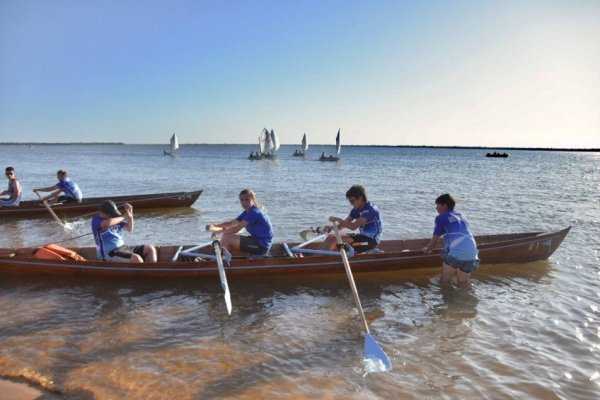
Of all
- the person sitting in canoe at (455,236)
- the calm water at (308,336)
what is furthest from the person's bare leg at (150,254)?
the person sitting in canoe at (455,236)

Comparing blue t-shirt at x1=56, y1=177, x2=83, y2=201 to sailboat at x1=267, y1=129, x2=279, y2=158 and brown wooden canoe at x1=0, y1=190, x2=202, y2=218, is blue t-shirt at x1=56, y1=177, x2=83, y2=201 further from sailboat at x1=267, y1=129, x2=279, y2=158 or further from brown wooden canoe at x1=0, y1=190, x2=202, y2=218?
sailboat at x1=267, y1=129, x2=279, y2=158

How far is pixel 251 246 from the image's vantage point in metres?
8.73

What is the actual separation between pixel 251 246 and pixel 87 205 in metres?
11.9

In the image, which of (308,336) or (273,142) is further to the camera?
(273,142)

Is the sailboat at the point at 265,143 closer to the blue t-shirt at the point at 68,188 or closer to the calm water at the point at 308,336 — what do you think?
the blue t-shirt at the point at 68,188

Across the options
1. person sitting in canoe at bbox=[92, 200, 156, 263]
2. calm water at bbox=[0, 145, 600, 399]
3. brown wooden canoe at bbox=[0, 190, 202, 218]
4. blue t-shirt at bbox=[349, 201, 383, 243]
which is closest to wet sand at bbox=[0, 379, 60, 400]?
calm water at bbox=[0, 145, 600, 399]

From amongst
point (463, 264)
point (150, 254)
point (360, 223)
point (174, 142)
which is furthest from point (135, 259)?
point (174, 142)

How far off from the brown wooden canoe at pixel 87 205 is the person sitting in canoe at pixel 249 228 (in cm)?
1102

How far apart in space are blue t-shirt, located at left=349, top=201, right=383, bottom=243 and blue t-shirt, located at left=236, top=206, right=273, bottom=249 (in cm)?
185

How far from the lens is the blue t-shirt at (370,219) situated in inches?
340

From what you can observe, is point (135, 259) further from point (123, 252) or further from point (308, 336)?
point (308, 336)

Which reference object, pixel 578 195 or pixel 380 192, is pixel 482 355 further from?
Answer: pixel 578 195

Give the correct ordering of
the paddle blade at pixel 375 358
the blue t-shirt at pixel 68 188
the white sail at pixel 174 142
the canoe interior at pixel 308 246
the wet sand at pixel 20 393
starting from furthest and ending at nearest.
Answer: the white sail at pixel 174 142, the blue t-shirt at pixel 68 188, the canoe interior at pixel 308 246, the paddle blade at pixel 375 358, the wet sand at pixel 20 393

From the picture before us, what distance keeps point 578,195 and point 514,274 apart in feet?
77.4
